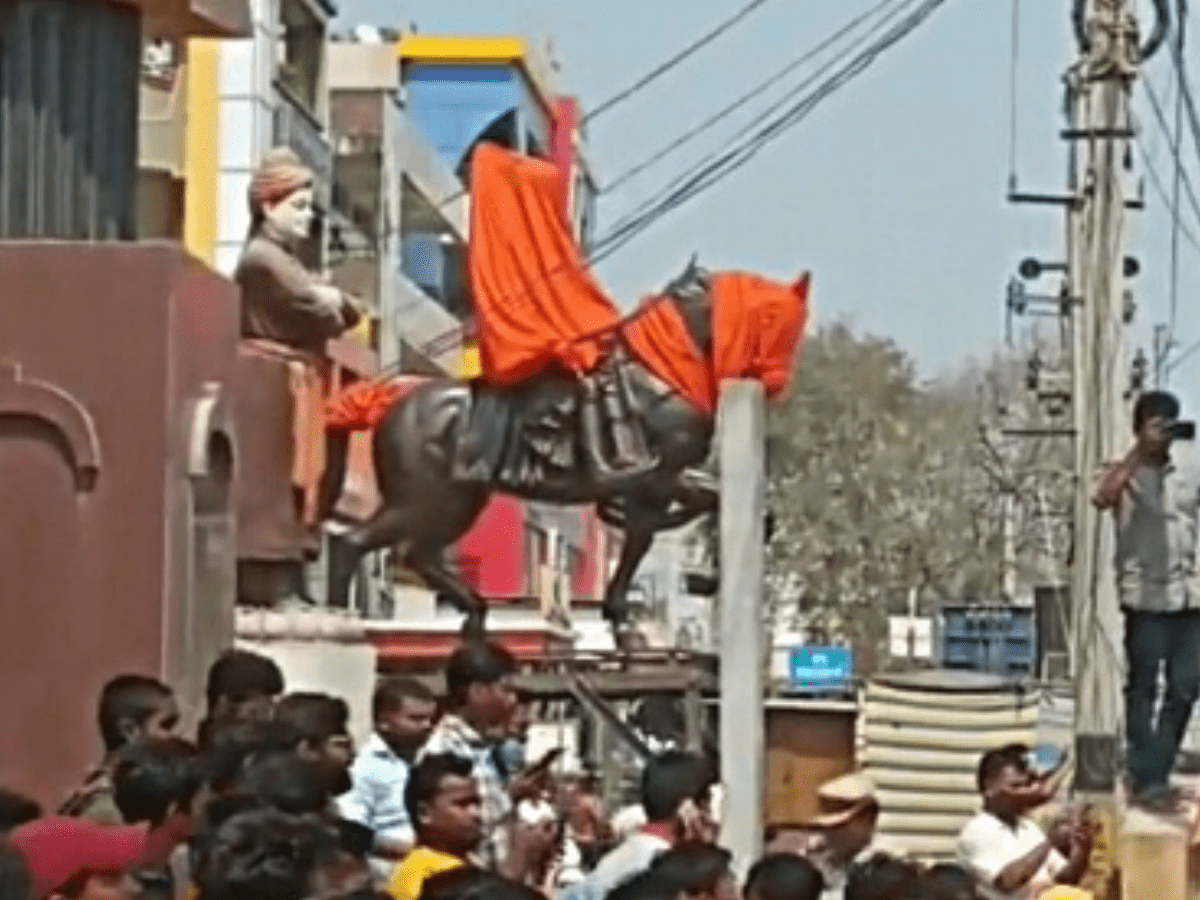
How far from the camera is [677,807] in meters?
10.5

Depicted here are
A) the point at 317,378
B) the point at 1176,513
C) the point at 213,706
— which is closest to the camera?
the point at 213,706

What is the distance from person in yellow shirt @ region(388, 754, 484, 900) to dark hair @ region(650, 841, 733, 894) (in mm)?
739

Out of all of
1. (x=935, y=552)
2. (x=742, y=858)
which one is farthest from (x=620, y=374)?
(x=935, y=552)

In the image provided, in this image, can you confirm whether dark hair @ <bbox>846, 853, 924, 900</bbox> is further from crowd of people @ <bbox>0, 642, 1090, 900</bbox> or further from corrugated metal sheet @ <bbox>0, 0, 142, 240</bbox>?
corrugated metal sheet @ <bbox>0, 0, 142, 240</bbox>

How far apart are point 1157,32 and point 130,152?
1061cm

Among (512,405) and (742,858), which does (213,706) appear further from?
(512,405)

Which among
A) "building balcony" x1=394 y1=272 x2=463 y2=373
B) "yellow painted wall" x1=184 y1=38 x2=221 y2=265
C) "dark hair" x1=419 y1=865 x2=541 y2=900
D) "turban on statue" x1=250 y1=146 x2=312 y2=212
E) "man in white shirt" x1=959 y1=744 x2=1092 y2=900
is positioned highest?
"yellow painted wall" x1=184 y1=38 x2=221 y2=265

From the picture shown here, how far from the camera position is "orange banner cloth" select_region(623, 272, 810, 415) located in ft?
75.9

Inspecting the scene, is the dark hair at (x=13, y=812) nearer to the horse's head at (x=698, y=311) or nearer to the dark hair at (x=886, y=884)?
the dark hair at (x=886, y=884)

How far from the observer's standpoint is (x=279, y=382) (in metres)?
14.8

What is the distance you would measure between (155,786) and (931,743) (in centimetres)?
1115

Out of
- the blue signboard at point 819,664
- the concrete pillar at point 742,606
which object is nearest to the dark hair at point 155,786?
the concrete pillar at point 742,606

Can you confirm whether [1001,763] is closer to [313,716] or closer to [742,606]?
[742,606]

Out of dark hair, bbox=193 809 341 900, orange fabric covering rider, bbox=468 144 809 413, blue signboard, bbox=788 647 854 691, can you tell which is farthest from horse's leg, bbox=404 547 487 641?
blue signboard, bbox=788 647 854 691
